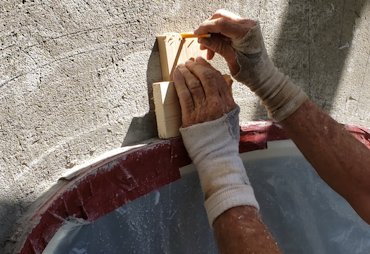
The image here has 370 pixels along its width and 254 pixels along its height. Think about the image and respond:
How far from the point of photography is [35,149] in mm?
1154

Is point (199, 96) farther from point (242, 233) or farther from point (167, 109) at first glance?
point (242, 233)

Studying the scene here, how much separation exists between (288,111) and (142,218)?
493mm

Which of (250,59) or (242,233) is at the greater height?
(250,59)

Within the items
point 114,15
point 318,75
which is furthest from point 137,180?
point 318,75

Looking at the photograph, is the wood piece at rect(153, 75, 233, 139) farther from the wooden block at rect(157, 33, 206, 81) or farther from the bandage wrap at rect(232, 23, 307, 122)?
the bandage wrap at rect(232, 23, 307, 122)

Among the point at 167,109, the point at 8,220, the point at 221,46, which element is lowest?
the point at 8,220

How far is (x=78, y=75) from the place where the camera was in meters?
1.20

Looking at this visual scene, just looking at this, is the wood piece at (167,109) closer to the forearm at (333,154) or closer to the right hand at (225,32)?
the right hand at (225,32)

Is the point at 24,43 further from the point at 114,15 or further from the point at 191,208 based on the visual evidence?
the point at 191,208

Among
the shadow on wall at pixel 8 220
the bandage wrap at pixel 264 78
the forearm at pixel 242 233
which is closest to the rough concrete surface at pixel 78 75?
Answer: the shadow on wall at pixel 8 220

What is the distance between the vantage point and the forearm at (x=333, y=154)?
4.85 ft

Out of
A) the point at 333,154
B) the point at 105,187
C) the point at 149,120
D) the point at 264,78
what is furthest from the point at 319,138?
the point at 105,187

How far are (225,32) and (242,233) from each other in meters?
0.47

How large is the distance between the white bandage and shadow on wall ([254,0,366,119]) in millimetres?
330
